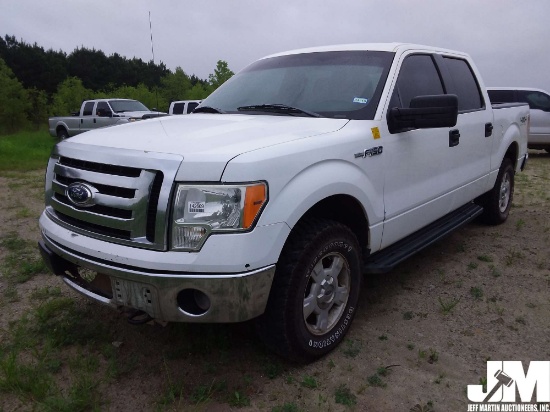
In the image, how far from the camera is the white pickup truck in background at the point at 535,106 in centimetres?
1180

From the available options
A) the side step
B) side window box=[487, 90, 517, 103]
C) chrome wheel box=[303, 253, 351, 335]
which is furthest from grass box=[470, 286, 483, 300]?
side window box=[487, 90, 517, 103]

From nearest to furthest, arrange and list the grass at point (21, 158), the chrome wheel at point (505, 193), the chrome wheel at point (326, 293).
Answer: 1. the chrome wheel at point (326, 293)
2. the chrome wheel at point (505, 193)
3. the grass at point (21, 158)

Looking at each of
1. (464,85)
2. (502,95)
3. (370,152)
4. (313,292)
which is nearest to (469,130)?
(464,85)

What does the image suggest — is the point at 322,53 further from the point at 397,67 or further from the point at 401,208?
the point at 401,208

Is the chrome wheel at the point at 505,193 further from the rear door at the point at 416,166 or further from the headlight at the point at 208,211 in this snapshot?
the headlight at the point at 208,211

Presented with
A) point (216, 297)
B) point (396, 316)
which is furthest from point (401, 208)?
point (216, 297)

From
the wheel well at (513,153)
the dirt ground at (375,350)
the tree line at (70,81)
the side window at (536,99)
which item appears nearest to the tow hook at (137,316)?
the dirt ground at (375,350)

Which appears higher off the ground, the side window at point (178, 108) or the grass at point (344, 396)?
the side window at point (178, 108)

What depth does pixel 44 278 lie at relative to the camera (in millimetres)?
4027

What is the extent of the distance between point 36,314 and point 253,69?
8.27 feet

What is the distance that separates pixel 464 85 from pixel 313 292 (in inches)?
112

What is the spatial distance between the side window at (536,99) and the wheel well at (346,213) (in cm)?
1110

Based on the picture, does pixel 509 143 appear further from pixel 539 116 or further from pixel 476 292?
pixel 539 116

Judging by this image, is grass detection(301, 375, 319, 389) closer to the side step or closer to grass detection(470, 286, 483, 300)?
the side step
